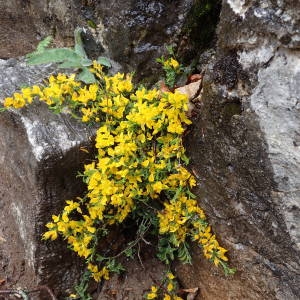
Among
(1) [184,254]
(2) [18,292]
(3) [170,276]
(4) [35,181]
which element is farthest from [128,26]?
(2) [18,292]

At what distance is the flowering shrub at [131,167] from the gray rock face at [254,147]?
0.49ft

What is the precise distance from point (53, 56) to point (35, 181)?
39.5 inches

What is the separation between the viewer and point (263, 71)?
222cm

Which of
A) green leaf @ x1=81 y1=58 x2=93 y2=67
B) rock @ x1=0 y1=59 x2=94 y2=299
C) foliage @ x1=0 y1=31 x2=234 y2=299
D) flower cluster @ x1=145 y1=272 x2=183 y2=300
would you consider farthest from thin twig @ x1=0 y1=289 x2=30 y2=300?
green leaf @ x1=81 y1=58 x2=93 y2=67

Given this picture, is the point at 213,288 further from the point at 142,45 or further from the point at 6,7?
the point at 6,7

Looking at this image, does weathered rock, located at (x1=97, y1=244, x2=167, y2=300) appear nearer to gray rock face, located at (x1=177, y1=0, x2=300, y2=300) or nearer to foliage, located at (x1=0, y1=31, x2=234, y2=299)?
foliage, located at (x1=0, y1=31, x2=234, y2=299)

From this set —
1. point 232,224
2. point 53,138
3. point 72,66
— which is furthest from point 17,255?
point 232,224

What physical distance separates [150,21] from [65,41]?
3.49 feet

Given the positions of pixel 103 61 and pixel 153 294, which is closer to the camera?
pixel 153 294

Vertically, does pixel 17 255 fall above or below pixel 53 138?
below

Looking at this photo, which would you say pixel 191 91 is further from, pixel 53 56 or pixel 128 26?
pixel 53 56

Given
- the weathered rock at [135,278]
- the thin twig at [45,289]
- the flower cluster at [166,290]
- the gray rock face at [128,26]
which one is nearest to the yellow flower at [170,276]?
the flower cluster at [166,290]

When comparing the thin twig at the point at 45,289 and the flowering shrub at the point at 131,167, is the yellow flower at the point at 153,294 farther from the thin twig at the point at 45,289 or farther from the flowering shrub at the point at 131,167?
the thin twig at the point at 45,289

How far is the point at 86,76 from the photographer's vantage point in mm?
3256
